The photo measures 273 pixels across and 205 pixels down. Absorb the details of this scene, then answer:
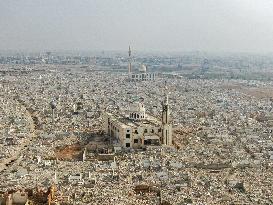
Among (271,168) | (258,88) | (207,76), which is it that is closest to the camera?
(271,168)

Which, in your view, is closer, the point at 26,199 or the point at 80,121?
the point at 26,199

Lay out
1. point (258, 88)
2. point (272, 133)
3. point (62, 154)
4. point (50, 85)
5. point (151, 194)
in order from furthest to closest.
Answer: point (258, 88)
point (50, 85)
point (272, 133)
point (62, 154)
point (151, 194)

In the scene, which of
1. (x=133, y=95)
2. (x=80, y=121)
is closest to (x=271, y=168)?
(x=80, y=121)

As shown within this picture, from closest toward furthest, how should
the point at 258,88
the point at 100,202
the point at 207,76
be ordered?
the point at 100,202 < the point at 258,88 < the point at 207,76

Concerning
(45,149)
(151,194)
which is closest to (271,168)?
(151,194)

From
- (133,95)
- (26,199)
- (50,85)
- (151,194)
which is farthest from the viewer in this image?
(50,85)

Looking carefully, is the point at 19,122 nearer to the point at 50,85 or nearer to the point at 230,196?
the point at 230,196

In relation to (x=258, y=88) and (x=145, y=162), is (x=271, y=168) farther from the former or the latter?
(x=258, y=88)

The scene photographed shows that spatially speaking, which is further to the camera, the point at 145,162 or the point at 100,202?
the point at 145,162

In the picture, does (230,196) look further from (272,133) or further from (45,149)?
(272,133)
